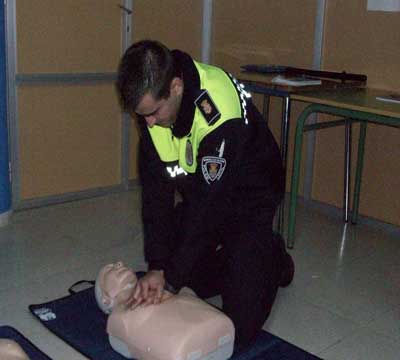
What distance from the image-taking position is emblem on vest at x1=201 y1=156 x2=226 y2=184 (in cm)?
204

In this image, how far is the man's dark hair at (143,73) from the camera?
1820 mm

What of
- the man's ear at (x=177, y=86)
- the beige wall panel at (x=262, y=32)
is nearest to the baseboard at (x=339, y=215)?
the beige wall panel at (x=262, y=32)

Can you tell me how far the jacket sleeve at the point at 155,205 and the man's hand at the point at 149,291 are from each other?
0.52 feet

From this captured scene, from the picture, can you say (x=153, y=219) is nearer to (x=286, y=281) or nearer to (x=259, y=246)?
(x=259, y=246)

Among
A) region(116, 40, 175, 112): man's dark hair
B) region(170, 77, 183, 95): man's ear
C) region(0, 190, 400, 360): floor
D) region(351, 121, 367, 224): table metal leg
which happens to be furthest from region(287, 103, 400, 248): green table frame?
region(116, 40, 175, 112): man's dark hair

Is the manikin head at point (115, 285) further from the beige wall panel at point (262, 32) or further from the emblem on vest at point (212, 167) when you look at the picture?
the beige wall panel at point (262, 32)

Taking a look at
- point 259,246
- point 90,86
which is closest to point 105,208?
point 90,86

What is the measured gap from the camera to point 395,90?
127 inches

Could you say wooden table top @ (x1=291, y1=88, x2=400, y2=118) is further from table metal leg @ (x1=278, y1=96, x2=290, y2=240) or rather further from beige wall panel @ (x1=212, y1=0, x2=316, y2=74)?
beige wall panel @ (x1=212, y1=0, x2=316, y2=74)

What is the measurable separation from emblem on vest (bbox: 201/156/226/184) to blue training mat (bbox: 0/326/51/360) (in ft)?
2.43

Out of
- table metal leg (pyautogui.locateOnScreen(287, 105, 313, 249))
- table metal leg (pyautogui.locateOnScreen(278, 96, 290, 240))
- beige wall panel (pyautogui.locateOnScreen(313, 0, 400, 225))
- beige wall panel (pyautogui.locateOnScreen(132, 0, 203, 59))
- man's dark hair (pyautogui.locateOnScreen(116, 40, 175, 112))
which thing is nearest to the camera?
man's dark hair (pyautogui.locateOnScreen(116, 40, 175, 112))

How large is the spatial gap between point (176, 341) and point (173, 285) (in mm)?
234

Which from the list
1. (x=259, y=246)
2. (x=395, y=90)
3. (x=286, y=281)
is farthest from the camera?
(x=395, y=90)

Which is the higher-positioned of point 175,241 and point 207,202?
point 207,202
